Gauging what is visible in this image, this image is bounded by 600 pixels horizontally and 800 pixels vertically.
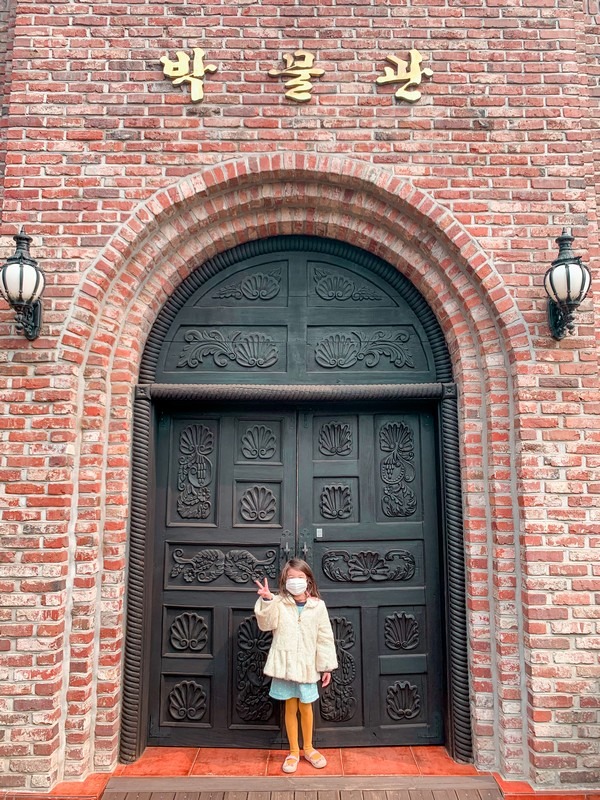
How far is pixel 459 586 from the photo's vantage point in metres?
3.32

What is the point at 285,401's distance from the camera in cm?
354

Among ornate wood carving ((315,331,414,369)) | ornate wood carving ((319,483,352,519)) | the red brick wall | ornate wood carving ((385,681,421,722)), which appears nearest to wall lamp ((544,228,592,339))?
the red brick wall

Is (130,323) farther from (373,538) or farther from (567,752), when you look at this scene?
(567,752)

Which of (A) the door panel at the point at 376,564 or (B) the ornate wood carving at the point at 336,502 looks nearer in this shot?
(A) the door panel at the point at 376,564

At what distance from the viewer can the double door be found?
342 centimetres

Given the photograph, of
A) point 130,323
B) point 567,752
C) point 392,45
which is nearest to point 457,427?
point 567,752

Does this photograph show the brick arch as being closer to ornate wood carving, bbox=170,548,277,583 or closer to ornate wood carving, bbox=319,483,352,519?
ornate wood carving, bbox=170,548,277,583

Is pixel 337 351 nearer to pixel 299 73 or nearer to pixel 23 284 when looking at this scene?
pixel 299 73

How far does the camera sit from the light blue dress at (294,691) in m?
3.06

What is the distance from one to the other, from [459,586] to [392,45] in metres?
3.65

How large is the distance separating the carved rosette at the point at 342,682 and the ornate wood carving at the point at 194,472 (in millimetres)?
1202

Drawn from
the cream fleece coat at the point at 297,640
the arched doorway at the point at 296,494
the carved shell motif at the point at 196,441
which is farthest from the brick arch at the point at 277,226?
the cream fleece coat at the point at 297,640

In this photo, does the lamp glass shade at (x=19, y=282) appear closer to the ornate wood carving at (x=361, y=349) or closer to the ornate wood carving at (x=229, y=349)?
the ornate wood carving at (x=229, y=349)

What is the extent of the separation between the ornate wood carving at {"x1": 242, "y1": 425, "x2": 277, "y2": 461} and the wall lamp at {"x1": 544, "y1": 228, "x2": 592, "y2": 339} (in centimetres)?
198
